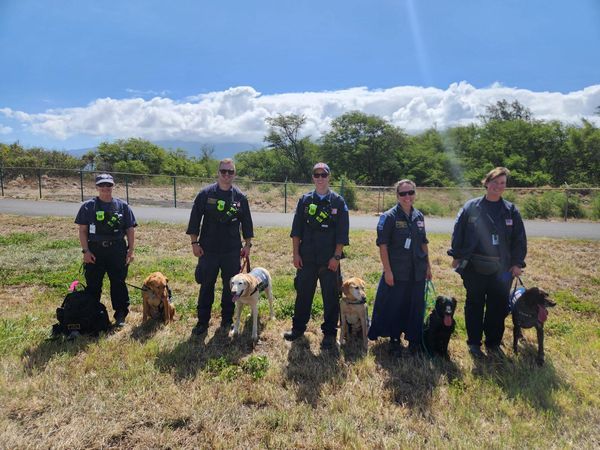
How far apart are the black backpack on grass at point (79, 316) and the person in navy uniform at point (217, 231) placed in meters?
1.18

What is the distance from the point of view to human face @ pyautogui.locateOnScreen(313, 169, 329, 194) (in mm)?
4344

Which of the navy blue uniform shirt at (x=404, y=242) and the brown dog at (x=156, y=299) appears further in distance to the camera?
the brown dog at (x=156, y=299)

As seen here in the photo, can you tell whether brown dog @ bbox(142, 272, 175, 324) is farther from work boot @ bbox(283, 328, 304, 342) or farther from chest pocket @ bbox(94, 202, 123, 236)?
work boot @ bbox(283, 328, 304, 342)

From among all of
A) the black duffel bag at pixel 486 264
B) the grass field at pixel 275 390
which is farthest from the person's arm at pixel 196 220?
the black duffel bag at pixel 486 264

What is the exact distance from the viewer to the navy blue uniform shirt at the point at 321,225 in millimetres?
4430

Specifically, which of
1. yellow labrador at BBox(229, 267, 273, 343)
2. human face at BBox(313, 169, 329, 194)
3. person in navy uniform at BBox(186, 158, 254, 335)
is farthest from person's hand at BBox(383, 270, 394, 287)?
person in navy uniform at BBox(186, 158, 254, 335)

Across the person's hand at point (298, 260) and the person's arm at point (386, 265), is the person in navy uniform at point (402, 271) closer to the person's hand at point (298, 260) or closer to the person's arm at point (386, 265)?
the person's arm at point (386, 265)

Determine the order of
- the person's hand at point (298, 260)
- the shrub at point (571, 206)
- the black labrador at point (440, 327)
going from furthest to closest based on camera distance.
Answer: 1. the shrub at point (571, 206)
2. the person's hand at point (298, 260)
3. the black labrador at point (440, 327)

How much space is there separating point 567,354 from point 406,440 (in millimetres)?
2715

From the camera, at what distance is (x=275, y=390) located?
3.70 meters

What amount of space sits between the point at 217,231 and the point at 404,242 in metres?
2.23

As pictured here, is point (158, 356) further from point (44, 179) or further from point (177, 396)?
point (44, 179)

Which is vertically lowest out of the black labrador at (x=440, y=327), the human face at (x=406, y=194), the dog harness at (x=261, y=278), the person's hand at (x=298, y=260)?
the black labrador at (x=440, y=327)

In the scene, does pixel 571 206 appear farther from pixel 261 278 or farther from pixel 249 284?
pixel 249 284
